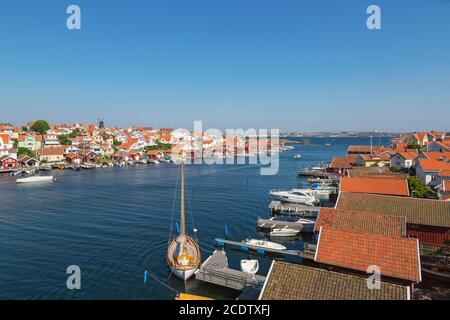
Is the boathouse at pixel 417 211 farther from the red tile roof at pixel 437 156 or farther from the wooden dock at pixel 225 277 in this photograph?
the red tile roof at pixel 437 156

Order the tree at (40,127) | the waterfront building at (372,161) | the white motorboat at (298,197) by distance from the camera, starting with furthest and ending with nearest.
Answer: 1. the tree at (40,127)
2. the waterfront building at (372,161)
3. the white motorboat at (298,197)

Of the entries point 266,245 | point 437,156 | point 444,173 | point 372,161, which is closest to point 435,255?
point 266,245

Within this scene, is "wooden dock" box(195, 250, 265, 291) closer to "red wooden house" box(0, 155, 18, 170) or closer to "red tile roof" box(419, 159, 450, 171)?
"red tile roof" box(419, 159, 450, 171)

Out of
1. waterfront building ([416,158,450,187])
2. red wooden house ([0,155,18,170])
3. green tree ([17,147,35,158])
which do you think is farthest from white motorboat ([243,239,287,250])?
green tree ([17,147,35,158])

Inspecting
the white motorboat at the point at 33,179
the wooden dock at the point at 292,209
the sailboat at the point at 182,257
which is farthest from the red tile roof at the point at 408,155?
the white motorboat at the point at 33,179
